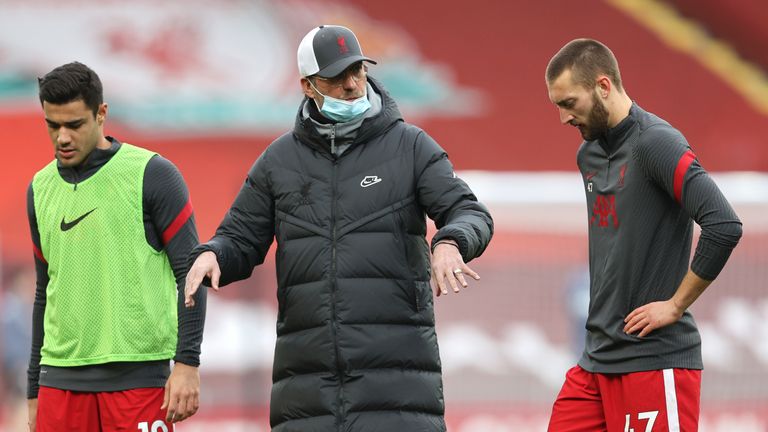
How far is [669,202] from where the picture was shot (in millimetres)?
4352

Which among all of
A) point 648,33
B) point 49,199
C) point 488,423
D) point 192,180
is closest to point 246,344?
point 488,423

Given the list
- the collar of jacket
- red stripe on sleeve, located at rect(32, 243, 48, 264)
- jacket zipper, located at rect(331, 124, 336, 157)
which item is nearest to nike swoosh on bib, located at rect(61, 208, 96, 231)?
red stripe on sleeve, located at rect(32, 243, 48, 264)

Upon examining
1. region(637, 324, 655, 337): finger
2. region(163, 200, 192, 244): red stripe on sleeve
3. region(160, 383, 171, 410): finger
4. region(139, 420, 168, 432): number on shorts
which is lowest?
region(139, 420, 168, 432): number on shorts

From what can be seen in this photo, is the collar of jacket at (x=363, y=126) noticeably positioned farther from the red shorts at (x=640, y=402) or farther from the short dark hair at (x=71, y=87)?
the red shorts at (x=640, y=402)

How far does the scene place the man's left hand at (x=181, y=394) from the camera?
4309 mm

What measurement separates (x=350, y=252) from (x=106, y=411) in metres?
1.04

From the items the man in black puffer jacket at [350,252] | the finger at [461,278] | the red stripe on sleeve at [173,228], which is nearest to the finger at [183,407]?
the man in black puffer jacket at [350,252]

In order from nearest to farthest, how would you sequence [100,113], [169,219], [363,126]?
[363,126], [169,219], [100,113]

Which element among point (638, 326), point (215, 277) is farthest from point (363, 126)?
point (638, 326)

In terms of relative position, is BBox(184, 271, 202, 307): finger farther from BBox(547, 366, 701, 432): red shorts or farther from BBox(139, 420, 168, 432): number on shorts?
BBox(547, 366, 701, 432): red shorts

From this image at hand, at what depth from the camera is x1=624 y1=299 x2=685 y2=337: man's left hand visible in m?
4.30

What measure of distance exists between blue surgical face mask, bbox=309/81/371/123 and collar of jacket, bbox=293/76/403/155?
0.14 feet

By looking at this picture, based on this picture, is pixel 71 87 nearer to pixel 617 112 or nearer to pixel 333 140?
pixel 333 140

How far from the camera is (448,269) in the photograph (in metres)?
3.70
